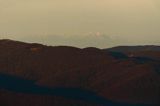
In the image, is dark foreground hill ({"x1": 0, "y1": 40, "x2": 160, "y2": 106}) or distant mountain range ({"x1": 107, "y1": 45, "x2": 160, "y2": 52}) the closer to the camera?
dark foreground hill ({"x1": 0, "y1": 40, "x2": 160, "y2": 106})

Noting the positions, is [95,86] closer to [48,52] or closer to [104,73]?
[104,73]

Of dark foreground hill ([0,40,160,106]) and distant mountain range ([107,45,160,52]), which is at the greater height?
distant mountain range ([107,45,160,52])

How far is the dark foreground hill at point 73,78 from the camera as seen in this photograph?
77.9 metres

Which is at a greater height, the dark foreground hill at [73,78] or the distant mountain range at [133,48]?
the distant mountain range at [133,48]

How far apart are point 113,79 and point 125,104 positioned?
1343 cm

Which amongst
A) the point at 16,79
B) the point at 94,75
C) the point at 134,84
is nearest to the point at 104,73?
the point at 94,75

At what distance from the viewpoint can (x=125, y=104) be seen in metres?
77.9

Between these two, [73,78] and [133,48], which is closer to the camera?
Answer: [73,78]

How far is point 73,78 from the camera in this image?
306 feet

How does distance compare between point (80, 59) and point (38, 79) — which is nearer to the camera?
point (38, 79)

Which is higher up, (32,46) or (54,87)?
(32,46)

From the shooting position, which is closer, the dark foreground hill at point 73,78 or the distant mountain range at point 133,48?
the dark foreground hill at point 73,78

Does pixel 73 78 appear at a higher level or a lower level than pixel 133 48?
lower

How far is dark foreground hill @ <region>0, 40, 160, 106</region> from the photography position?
7794 centimetres
